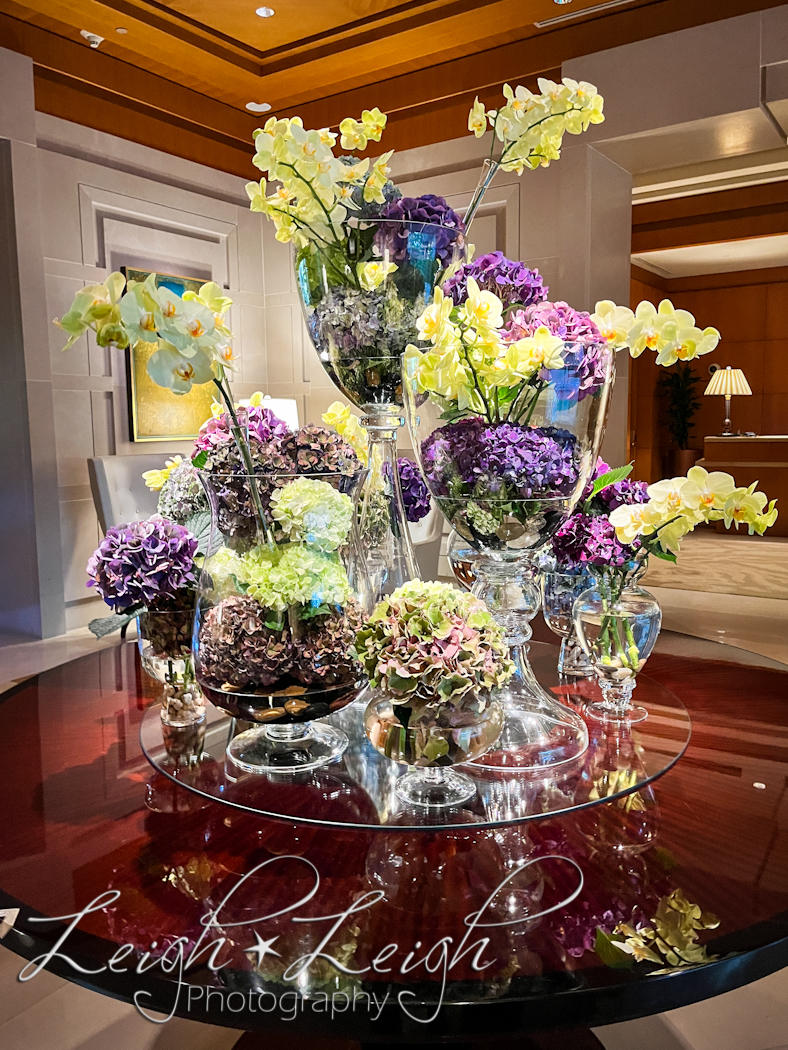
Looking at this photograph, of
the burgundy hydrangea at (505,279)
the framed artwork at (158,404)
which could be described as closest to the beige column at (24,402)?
the framed artwork at (158,404)

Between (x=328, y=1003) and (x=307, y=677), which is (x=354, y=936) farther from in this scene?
(x=307, y=677)

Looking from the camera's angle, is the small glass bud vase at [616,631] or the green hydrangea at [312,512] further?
the small glass bud vase at [616,631]

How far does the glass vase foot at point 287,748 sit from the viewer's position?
38.1 inches

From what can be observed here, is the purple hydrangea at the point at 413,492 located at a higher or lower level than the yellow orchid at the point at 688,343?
lower

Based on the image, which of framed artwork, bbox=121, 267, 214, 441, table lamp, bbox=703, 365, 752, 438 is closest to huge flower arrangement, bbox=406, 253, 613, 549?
framed artwork, bbox=121, 267, 214, 441

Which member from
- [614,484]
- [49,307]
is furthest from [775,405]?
[614,484]

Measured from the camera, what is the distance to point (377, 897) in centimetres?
71

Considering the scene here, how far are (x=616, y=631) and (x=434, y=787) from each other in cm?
35

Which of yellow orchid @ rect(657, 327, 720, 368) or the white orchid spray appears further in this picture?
the white orchid spray

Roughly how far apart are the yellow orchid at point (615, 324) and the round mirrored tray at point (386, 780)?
0.50 metres

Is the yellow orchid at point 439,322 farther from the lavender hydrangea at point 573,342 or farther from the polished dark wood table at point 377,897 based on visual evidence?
the polished dark wood table at point 377,897

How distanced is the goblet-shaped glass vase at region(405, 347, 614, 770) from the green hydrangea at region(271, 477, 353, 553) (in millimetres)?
159

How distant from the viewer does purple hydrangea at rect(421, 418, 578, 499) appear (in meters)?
0.92

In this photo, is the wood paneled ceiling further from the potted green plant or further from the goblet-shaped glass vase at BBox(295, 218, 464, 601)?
the potted green plant
